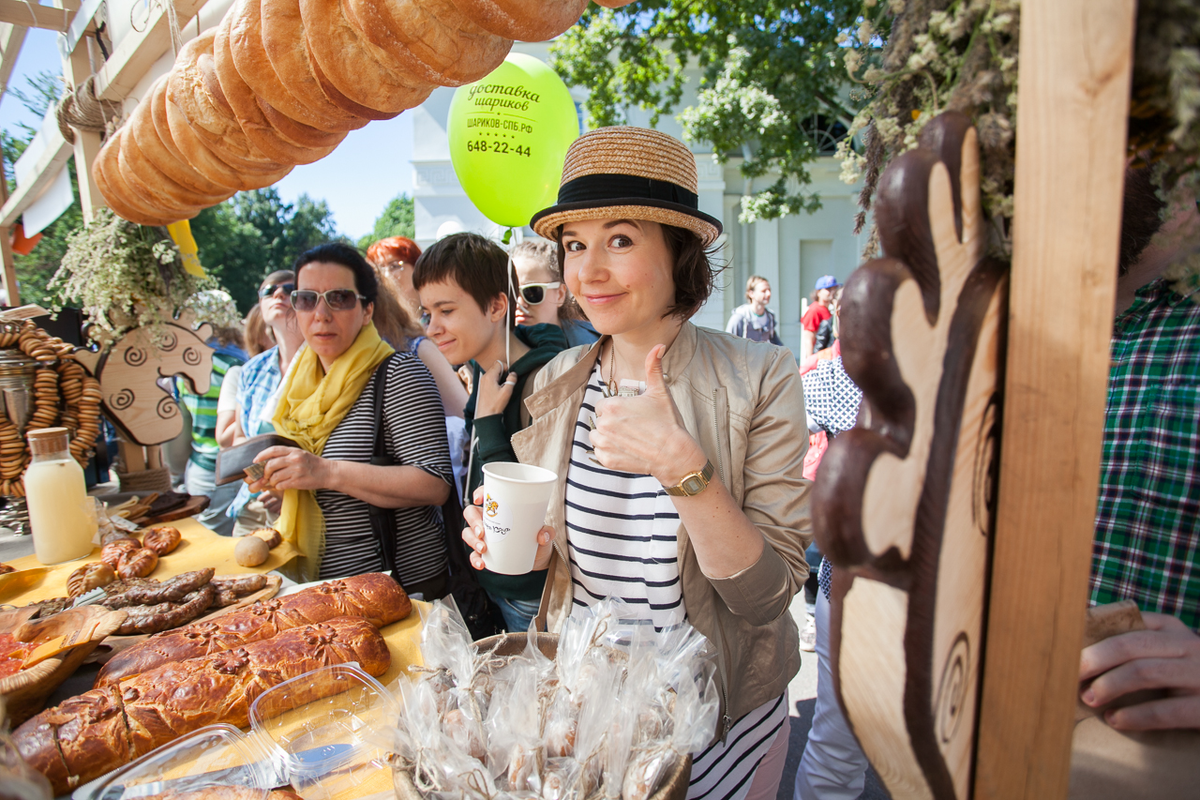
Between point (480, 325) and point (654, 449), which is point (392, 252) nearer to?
point (480, 325)

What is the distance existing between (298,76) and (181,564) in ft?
6.31

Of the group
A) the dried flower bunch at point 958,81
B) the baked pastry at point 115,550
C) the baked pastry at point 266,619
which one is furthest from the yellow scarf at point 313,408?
the dried flower bunch at point 958,81

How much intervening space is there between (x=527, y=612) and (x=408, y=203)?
1818 inches

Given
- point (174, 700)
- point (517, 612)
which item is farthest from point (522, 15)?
point (517, 612)

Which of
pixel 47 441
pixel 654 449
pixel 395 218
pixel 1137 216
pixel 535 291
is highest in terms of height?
pixel 395 218

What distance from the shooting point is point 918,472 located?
0.44 metres

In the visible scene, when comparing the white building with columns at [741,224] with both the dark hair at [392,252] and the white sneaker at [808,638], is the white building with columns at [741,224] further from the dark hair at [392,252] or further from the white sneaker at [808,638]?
the white sneaker at [808,638]

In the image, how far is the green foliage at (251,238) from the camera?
80.7 ft

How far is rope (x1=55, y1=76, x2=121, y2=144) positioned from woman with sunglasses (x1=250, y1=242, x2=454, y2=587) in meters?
1.86

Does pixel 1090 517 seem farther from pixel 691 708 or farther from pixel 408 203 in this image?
pixel 408 203

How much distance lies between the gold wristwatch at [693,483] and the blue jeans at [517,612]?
3.53 ft

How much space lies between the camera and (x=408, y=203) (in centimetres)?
4344

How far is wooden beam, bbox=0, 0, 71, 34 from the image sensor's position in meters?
3.19

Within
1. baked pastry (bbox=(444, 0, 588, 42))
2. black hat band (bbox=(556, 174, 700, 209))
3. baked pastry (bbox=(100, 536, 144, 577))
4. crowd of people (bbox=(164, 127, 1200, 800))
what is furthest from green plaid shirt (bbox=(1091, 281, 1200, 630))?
baked pastry (bbox=(100, 536, 144, 577))
